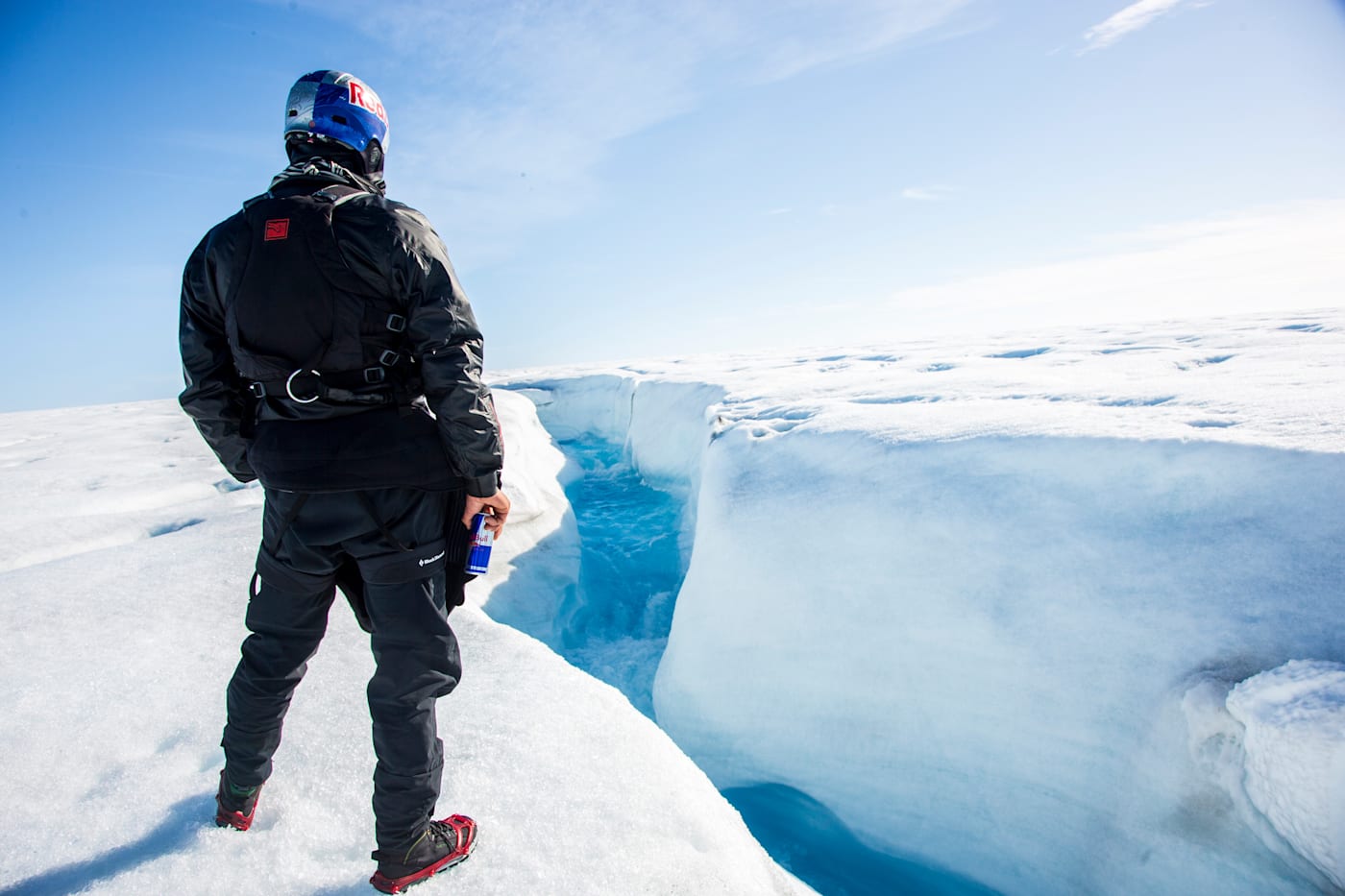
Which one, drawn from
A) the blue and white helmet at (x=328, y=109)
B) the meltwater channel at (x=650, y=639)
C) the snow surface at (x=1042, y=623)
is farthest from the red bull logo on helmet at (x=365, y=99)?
the meltwater channel at (x=650, y=639)

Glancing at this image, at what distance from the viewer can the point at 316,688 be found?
6.52 ft

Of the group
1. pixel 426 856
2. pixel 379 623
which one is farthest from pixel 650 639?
pixel 379 623

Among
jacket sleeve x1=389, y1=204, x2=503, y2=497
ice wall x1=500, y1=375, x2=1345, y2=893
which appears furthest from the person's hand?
ice wall x1=500, y1=375, x2=1345, y2=893

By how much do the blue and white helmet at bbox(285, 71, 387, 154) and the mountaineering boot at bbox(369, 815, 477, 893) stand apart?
168cm

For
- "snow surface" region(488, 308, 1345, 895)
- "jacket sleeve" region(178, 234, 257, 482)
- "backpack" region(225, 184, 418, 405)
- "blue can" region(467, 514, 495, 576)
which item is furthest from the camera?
"snow surface" region(488, 308, 1345, 895)

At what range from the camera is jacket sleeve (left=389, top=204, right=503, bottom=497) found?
124 centimetres

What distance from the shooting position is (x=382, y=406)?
1307 mm

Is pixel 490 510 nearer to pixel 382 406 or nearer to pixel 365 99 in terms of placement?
pixel 382 406

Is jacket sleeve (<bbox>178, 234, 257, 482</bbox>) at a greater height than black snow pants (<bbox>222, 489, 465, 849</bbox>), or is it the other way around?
jacket sleeve (<bbox>178, 234, 257, 482</bbox>)

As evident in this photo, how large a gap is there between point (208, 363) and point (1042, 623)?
10.1ft

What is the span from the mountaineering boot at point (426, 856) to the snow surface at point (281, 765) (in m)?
0.04

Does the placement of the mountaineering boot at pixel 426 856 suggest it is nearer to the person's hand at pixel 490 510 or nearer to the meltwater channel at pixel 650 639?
the person's hand at pixel 490 510

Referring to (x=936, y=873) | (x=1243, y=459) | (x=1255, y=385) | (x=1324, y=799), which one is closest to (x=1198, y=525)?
(x=1243, y=459)

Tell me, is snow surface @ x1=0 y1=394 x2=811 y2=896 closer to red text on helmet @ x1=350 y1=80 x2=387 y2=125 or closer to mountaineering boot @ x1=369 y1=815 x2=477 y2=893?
mountaineering boot @ x1=369 y1=815 x2=477 y2=893
